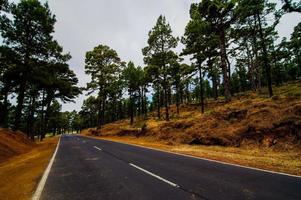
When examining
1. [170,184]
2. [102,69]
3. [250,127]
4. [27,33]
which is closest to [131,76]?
Result: [102,69]

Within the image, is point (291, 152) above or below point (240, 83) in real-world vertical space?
below

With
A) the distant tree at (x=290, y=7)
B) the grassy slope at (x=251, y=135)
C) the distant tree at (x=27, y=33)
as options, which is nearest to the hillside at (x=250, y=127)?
the grassy slope at (x=251, y=135)

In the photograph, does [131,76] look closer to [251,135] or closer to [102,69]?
[102,69]

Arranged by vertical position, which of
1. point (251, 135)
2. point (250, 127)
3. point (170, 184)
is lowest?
point (170, 184)

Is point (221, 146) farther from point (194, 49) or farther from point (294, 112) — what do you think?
point (194, 49)

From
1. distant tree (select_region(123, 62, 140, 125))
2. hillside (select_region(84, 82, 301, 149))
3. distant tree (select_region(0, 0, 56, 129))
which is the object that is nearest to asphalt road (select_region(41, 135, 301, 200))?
hillside (select_region(84, 82, 301, 149))

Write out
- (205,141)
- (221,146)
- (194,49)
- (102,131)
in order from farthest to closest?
(102,131) → (194,49) → (205,141) → (221,146)

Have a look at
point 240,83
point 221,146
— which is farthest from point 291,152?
point 240,83

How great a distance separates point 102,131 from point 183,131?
2431 centimetres

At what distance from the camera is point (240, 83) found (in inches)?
3204

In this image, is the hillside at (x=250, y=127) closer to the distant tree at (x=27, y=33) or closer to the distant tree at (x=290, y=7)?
the distant tree at (x=290, y=7)

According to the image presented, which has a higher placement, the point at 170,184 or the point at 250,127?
the point at 250,127

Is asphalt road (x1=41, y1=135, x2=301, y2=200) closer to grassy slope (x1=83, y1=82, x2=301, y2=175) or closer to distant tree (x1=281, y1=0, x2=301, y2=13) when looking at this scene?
grassy slope (x1=83, y1=82, x2=301, y2=175)

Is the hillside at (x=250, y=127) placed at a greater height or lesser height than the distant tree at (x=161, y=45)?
lesser
